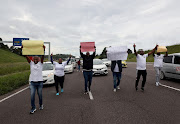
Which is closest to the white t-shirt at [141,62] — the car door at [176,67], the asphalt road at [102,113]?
the asphalt road at [102,113]

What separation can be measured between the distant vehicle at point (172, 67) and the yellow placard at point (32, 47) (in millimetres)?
7622

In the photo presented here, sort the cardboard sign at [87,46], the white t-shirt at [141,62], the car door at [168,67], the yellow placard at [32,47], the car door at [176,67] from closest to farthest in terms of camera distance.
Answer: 1. the yellow placard at [32,47]
2. the cardboard sign at [87,46]
3. the white t-shirt at [141,62]
4. the car door at [176,67]
5. the car door at [168,67]

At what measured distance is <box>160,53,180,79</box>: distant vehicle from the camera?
7051 millimetres

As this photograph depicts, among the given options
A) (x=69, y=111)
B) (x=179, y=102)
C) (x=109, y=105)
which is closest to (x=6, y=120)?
(x=69, y=111)

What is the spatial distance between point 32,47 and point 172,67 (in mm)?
7996

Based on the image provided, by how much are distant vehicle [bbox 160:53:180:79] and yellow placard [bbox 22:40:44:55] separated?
7622 millimetres

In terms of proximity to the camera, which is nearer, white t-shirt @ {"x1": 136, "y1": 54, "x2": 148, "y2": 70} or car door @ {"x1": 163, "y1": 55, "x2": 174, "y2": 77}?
white t-shirt @ {"x1": 136, "y1": 54, "x2": 148, "y2": 70}

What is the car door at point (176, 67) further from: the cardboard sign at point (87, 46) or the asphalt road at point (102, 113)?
the cardboard sign at point (87, 46)

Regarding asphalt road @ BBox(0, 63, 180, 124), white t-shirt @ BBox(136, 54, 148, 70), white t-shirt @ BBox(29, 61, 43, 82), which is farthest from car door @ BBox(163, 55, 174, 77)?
white t-shirt @ BBox(29, 61, 43, 82)

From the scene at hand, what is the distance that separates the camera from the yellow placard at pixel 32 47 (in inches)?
148

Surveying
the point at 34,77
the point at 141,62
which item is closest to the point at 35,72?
the point at 34,77

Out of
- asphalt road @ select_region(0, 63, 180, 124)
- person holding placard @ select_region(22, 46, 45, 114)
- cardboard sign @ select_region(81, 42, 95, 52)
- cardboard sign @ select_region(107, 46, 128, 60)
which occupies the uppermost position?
cardboard sign @ select_region(81, 42, 95, 52)

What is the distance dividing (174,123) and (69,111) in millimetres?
2819

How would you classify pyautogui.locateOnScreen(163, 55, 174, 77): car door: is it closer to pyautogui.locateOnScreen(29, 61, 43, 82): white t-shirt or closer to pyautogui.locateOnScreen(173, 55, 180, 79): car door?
pyautogui.locateOnScreen(173, 55, 180, 79): car door
